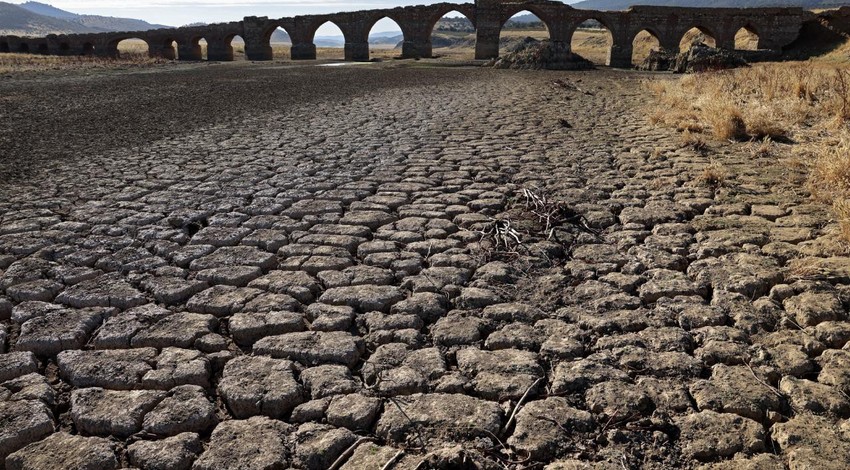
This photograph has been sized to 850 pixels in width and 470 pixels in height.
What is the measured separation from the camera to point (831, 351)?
2.81m

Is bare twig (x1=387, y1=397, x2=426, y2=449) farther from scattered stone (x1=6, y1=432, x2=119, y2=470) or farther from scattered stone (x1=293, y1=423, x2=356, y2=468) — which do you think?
scattered stone (x1=6, y1=432, x2=119, y2=470)

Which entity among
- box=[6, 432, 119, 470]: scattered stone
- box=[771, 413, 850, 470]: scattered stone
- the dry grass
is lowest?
box=[6, 432, 119, 470]: scattered stone

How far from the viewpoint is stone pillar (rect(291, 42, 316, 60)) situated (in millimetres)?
40938

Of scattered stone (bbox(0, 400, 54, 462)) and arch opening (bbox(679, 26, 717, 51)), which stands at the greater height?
arch opening (bbox(679, 26, 717, 51))

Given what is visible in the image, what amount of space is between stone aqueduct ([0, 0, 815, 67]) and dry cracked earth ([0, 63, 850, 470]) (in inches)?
1239

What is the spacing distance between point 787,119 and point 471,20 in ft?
104

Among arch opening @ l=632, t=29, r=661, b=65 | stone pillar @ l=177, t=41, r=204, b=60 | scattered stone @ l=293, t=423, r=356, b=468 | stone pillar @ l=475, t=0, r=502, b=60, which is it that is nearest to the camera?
scattered stone @ l=293, t=423, r=356, b=468

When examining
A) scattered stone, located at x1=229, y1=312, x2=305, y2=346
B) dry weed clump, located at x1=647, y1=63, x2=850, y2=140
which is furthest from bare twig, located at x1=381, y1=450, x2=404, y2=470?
dry weed clump, located at x1=647, y1=63, x2=850, y2=140

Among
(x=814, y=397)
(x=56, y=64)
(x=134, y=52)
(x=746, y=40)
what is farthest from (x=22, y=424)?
(x=134, y=52)

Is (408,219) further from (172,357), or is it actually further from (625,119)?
(625,119)

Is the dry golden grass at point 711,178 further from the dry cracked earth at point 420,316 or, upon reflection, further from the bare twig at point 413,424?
the bare twig at point 413,424

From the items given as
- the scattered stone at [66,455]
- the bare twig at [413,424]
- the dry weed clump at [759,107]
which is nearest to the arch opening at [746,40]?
the dry weed clump at [759,107]

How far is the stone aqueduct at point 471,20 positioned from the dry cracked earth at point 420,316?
103 ft

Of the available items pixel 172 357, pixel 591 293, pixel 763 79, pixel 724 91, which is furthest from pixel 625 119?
pixel 172 357
